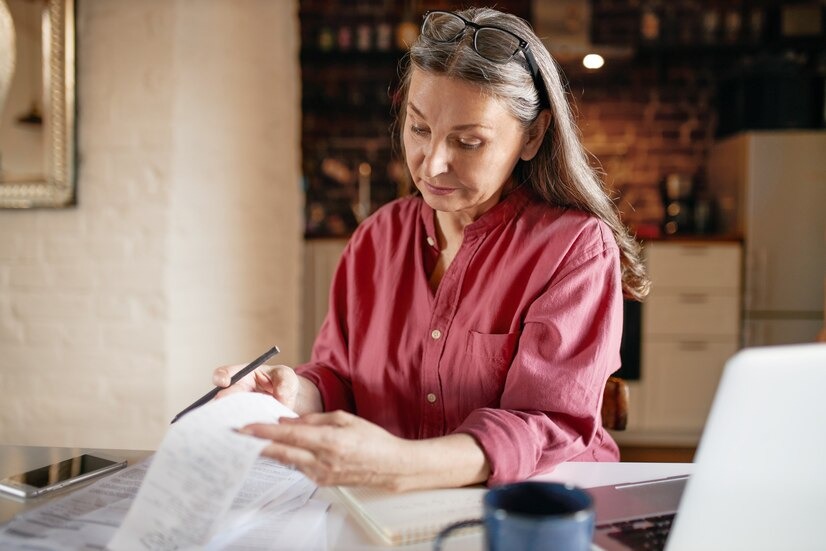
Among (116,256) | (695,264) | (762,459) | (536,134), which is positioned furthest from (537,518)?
(695,264)

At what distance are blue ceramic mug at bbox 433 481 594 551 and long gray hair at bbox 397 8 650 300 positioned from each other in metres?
0.71

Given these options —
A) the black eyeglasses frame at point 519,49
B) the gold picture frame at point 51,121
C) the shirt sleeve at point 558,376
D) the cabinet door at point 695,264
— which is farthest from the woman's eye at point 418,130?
the cabinet door at point 695,264

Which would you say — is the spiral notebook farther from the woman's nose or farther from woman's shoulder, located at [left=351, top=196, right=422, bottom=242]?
woman's shoulder, located at [left=351, top=196, right=422, bottom=242]

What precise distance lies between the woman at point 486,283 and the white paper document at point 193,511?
0.77 feet

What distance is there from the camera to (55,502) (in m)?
0.82

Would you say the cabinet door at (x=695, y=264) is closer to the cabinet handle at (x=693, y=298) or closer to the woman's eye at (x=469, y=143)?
the cabinet handle at (x=693, y=298)

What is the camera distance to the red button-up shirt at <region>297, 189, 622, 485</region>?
991 mm

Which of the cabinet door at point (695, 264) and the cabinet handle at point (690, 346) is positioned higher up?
the cabinet door at point (695, 264)

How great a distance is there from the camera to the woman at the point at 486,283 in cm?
101

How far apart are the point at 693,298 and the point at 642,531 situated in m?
3.00

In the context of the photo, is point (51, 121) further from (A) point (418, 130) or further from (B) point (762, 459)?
(B) point (762, 459)

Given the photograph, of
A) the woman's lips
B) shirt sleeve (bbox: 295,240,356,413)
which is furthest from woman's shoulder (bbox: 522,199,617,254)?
shirt sleeve (bbox: 295,240,356,413)

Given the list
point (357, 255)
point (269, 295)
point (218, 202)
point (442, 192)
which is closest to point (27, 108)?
point (218, 202)

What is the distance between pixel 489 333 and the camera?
116 cm
